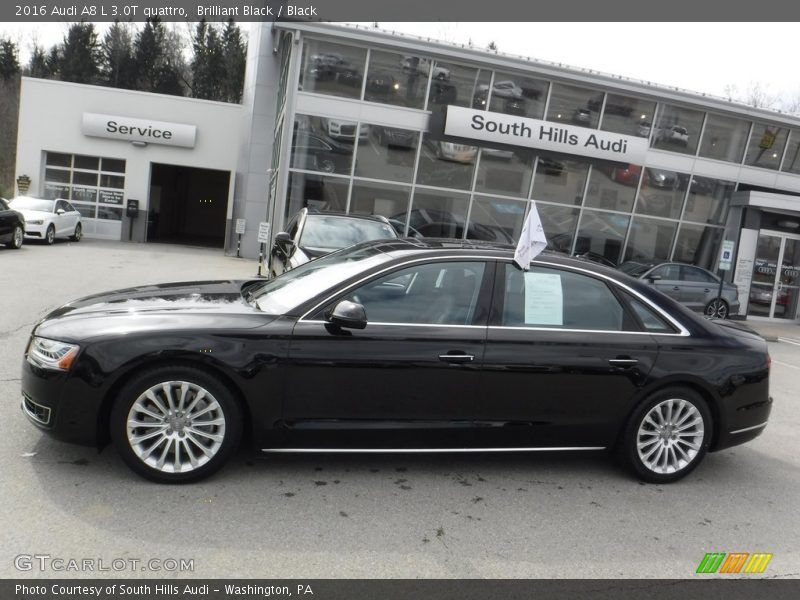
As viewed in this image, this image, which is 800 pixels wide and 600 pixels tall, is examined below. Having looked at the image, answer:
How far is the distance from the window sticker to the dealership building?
44.1 ft

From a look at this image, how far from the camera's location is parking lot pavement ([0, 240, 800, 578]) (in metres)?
3.16

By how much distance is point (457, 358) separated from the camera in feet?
13.2

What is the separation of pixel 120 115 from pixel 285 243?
1798 centimetres

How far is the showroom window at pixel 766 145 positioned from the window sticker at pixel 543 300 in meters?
19.2

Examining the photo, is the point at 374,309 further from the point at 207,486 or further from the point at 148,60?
the point at 148,60

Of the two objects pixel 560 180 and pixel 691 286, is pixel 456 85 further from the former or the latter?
pixel 691 286

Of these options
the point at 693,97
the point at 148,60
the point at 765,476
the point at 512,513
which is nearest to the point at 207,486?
the point at 512,513

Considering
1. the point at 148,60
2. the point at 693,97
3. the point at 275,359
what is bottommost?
the point at 275,359

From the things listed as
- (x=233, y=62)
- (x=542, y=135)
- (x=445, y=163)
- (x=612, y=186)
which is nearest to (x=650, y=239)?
(x=612, y=186)

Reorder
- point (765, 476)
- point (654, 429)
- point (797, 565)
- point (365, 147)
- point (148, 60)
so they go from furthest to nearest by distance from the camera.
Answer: point (148, 60) < point (365, 147) < point (765, 476) < point (654, 429) < point (797, 565)

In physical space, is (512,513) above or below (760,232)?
below

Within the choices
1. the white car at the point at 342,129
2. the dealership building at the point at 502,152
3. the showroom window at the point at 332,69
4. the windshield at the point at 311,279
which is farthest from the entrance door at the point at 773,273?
the windshield at the point at 311,279

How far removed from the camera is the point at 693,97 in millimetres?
18859
